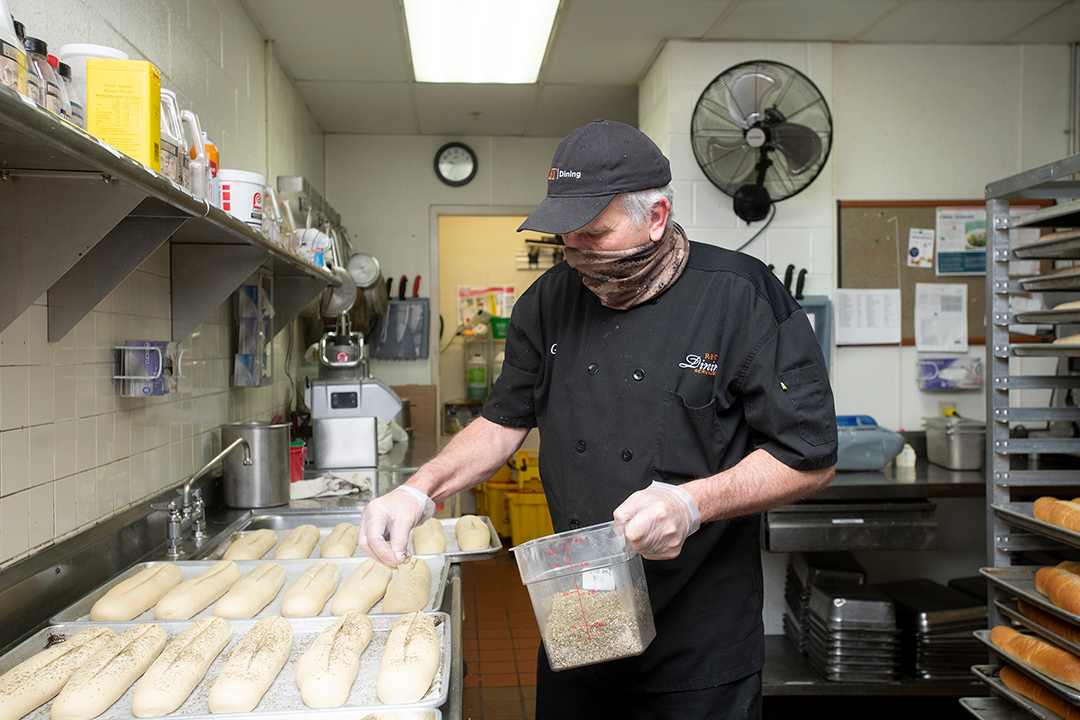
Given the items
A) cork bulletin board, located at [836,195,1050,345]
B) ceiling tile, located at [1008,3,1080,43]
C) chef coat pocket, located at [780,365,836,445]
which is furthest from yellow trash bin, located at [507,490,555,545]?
chef coat pocket, located at [780,365,836,445]

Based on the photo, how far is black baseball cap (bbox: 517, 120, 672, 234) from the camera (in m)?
1.33

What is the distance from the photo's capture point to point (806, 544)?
3027 millimetres

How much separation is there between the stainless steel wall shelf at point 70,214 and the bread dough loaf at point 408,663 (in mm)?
860

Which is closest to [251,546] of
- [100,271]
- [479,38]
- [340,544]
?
[340,544]

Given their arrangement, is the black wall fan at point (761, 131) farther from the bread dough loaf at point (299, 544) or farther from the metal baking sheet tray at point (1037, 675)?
the bread dough loaf at point (299, 544)

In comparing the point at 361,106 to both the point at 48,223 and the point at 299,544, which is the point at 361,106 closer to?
the point at 299,544

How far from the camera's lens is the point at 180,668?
4.25 ft

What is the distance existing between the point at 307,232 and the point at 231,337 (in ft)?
1.69

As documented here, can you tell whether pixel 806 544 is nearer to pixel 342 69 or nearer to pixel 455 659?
pixel 455 659

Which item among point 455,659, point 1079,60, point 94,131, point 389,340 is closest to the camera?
point 94,131

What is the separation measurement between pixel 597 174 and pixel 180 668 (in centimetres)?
111

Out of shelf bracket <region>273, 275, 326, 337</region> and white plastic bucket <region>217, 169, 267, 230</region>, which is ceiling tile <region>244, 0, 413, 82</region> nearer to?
shelf bracket <region>273, 275, 326, 337</region>

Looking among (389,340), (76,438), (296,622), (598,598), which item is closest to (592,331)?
(598,598)

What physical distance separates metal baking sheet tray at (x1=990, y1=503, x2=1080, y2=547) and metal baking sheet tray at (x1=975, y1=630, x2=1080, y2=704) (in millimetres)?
361
